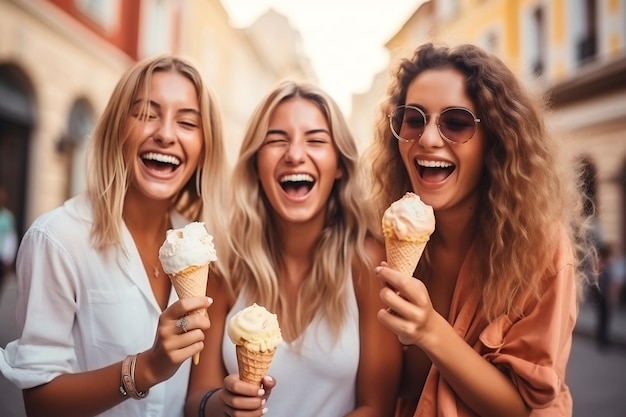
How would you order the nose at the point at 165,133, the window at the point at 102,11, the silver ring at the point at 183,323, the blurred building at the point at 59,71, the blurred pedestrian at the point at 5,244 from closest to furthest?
the silver ring at the point at 183,323 < the nose at the point at 165,133 < the blurred pedestrian at the point at 5,244 < the blurred building at the point at 59,71 < the window at the point at 102,11

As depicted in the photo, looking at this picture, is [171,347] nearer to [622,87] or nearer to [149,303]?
[149,303]

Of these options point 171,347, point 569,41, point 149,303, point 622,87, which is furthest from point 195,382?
point 569,41

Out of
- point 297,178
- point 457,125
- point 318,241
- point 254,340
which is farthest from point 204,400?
point 457,125

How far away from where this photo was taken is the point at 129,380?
1.72m

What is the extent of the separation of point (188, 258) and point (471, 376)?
109cm

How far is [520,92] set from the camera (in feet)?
6.60

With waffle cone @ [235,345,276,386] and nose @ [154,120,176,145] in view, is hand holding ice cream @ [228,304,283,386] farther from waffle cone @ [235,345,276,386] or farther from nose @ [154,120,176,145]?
nose @ [154,120,176,145]

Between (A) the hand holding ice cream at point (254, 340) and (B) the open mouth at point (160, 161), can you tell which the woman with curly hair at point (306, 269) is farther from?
(B) the open mouth at point (160, 161)

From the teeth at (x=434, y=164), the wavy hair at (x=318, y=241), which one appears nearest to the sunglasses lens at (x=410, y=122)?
the teeth at (x=434, y=164)

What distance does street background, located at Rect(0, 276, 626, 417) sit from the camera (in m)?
2.89

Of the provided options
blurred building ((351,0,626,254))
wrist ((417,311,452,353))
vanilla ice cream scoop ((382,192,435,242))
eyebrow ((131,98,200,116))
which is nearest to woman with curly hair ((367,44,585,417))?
wrist ((417,311,452,353))

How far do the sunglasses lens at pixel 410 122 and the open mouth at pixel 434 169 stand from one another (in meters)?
0.12

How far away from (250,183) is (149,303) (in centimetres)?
83

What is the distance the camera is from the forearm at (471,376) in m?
1.66
